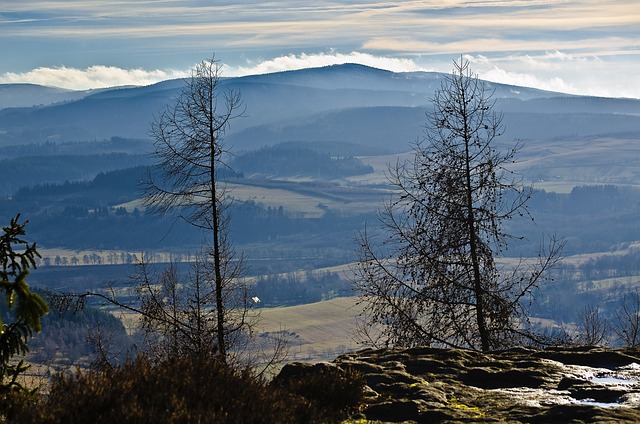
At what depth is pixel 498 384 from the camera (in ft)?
34.8

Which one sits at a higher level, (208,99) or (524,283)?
(208,99)

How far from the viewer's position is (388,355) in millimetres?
12172

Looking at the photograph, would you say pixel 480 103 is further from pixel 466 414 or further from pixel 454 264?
pixel 466 414

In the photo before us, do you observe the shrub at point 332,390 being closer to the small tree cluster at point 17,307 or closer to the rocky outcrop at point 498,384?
the rocky outcrop at point 498,384

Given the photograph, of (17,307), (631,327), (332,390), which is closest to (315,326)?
(631,327)

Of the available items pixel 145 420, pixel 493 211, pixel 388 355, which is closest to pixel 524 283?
pixel 493 211

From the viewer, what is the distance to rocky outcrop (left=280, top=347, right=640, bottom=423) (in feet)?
29.6

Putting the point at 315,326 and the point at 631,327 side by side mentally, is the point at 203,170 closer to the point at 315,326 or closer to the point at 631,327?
the point at 631,327

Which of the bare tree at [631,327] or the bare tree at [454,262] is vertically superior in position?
the bare tree at [454,262]

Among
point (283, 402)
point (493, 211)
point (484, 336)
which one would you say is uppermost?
point (493, 211)

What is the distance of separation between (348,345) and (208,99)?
337 feet

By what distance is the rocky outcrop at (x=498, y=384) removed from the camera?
9023 mm

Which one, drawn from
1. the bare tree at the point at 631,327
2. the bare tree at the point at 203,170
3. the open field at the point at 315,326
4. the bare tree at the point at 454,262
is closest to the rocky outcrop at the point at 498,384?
→ the bare tree at the point at 631,327

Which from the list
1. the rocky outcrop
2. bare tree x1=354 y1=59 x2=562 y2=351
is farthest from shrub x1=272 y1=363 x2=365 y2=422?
bare tree x1=354 y1=59 x2=562 y2=351
